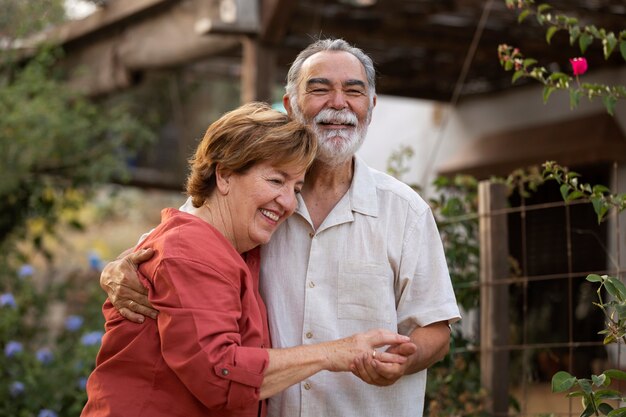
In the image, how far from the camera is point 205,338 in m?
2.62

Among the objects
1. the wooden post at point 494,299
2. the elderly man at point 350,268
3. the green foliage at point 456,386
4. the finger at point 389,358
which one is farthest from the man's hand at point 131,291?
the wooden post at point 494,299

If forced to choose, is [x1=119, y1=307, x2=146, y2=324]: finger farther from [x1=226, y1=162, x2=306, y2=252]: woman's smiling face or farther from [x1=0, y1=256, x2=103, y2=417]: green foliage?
[x1=0, y1=256, x2=103, y2=417]: green foliage

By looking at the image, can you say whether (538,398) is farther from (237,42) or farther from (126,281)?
(126,281)

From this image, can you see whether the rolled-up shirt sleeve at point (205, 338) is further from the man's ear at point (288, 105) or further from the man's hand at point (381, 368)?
the man's ear at point (288, 105)

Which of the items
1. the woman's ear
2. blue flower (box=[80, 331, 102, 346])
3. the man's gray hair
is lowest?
blue flower (box=[80, 331, 102, 346])

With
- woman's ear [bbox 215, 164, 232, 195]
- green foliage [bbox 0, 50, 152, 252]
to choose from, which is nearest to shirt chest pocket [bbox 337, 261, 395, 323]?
woman's ear [bbox 215, 164, 232, 195]

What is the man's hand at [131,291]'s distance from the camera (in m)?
2.78

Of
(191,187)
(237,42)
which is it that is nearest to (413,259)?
(191,187)

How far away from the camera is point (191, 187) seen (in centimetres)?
302

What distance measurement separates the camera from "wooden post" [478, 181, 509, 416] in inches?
172

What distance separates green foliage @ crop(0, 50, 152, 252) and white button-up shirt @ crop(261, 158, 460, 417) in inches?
160

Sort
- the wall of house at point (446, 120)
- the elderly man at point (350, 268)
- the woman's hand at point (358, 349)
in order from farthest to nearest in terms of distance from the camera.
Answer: the wall of house at point (446, 120) < the elderly man at point (350, 268) < the woman's hand at point (358, 349)

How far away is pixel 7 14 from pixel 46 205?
1435mm

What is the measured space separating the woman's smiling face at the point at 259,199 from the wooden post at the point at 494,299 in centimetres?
168
